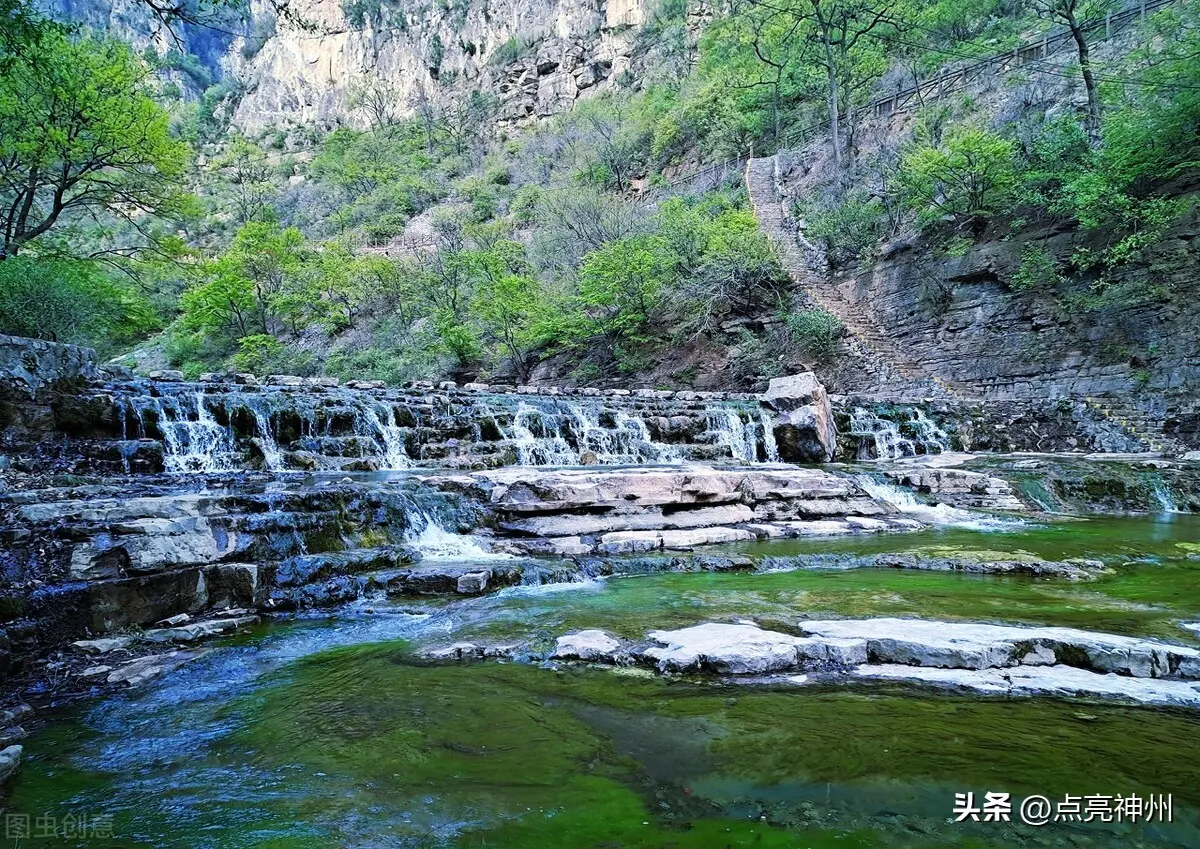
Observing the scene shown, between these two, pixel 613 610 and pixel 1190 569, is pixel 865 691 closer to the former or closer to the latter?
pixel 613 610

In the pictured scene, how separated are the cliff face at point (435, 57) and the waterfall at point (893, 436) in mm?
43857

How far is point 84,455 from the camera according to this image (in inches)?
308

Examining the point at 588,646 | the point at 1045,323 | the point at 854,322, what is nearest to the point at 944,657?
the point at 588,646

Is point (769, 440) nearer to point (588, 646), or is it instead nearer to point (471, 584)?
point (471, 584)

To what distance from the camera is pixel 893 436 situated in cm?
1293

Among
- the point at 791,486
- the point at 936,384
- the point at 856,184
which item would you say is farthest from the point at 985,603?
the point at 856,184

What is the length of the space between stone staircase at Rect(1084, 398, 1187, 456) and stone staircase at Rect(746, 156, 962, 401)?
9.52ft

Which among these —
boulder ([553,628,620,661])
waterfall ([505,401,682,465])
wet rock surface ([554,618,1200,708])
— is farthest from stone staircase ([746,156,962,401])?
boulder ([553,628,620,661])

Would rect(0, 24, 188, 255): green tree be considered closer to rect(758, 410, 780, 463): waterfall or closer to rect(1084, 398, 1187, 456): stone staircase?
rect(758, 410, 780, 463): waterfall

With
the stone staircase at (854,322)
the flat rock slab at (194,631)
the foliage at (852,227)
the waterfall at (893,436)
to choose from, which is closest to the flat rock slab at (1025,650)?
the flat rock slab at (194,631)

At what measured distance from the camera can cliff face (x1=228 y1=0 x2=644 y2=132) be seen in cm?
4853

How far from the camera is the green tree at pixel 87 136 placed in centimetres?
1109

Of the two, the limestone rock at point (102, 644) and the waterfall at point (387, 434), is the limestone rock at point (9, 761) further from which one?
the waterfall at point (387, 434)

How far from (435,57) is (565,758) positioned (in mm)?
67143
